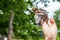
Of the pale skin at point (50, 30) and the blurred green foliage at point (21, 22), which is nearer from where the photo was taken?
the pale skin at point (50, 30)

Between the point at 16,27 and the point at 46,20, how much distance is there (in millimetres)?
4127

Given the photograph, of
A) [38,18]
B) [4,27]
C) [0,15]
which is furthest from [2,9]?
[38,18]

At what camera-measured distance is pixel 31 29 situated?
295 inches

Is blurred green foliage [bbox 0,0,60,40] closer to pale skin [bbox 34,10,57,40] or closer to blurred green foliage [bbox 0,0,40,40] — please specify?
blurred green foliage [bbox 0,0,40,40]

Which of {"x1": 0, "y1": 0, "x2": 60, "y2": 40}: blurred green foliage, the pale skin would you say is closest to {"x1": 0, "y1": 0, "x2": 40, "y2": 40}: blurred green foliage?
{"x1": 0, "y1": 0, "x2": 60, "y2": 40}: blurred green foliage

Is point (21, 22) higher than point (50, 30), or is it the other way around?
point (50, 30)

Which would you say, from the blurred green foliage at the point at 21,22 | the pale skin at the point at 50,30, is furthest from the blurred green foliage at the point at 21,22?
the pale skin at the point at 50,30

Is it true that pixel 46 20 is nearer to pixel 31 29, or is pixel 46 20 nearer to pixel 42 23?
pixel 42 23

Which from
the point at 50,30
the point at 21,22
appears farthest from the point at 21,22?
the point at 50,30

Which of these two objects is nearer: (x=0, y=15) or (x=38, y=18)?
(x=38, y=18)

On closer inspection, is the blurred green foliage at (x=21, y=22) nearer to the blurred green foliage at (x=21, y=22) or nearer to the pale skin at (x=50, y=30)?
the blurred green foliage at (x=21, y=22)

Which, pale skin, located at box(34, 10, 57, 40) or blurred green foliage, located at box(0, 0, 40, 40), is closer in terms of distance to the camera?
pale skin, located at box(34, 10, 57, 40)

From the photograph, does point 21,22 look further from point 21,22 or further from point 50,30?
point 50,30

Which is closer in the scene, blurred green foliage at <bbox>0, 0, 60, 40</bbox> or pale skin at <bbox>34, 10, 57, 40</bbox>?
pale skin at <bbox>34, 10, 57, 40</bbox>
